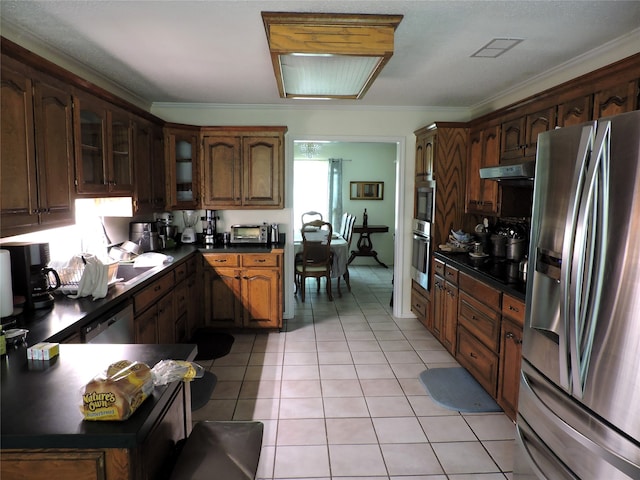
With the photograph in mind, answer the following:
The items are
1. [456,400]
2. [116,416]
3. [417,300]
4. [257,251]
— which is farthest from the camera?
[417,300]

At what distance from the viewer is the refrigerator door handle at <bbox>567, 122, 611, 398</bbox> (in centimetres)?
148

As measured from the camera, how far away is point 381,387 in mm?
3160

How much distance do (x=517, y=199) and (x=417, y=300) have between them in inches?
63.1

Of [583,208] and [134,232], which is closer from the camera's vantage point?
[583,208]

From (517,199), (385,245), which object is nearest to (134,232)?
(517,199)

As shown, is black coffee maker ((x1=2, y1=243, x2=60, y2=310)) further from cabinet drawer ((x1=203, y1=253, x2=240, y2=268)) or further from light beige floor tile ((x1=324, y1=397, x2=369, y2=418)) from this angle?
cabinet drawer ((x1=203, y1=253, x2=240, y2=268))

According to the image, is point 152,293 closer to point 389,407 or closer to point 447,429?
point 389,407

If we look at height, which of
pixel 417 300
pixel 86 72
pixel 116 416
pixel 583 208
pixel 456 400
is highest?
pixel 86 72

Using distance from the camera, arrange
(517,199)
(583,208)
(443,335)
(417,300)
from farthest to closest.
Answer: (417,300)
(443,335)
(517,199)
(583,208)

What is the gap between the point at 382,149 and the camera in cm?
827

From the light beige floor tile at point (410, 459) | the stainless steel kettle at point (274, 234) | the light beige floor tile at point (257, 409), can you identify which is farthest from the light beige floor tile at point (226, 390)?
the stainless steel kettle at point (274, 234)

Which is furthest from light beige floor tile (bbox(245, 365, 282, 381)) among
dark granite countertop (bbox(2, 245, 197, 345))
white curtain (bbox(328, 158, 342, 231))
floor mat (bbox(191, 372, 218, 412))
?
white curtain (bbox(328, 158, 342, 231))

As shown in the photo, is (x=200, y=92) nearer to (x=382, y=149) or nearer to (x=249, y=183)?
(x=249, y=183)

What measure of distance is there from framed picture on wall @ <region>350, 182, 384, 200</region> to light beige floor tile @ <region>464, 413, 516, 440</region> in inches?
233
